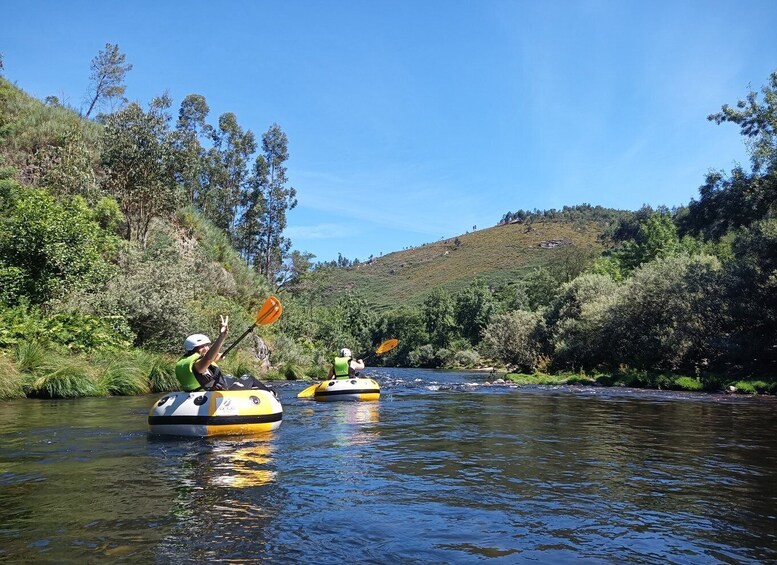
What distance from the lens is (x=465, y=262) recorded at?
12244 centimetres

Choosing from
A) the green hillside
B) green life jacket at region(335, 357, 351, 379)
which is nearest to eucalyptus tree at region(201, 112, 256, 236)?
green life jacket at region(335, 357, 351, 379)

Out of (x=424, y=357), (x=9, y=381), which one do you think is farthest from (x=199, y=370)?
(x=424, y=357)

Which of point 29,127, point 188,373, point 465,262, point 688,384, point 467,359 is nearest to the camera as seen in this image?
point 188,373

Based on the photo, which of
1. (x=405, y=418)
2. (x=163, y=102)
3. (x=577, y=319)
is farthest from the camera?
(x=577, y=319)

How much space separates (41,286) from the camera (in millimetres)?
16750

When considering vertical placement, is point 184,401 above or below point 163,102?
below

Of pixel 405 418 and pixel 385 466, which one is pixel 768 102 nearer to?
pixel 405 418

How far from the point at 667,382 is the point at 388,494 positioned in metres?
20.2

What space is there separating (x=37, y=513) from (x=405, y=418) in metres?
8.18

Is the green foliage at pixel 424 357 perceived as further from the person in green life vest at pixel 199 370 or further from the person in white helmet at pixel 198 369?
the person in white helmet at pixel 198 369

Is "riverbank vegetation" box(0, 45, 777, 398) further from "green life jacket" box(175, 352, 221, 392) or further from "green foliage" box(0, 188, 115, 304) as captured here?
"green life jacket" box(175, 352, 221, 392)

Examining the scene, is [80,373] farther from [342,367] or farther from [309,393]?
[342,367]

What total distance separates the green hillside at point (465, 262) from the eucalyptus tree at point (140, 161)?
257 ft

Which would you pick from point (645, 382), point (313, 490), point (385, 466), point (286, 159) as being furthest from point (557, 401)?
point (286, 159)
